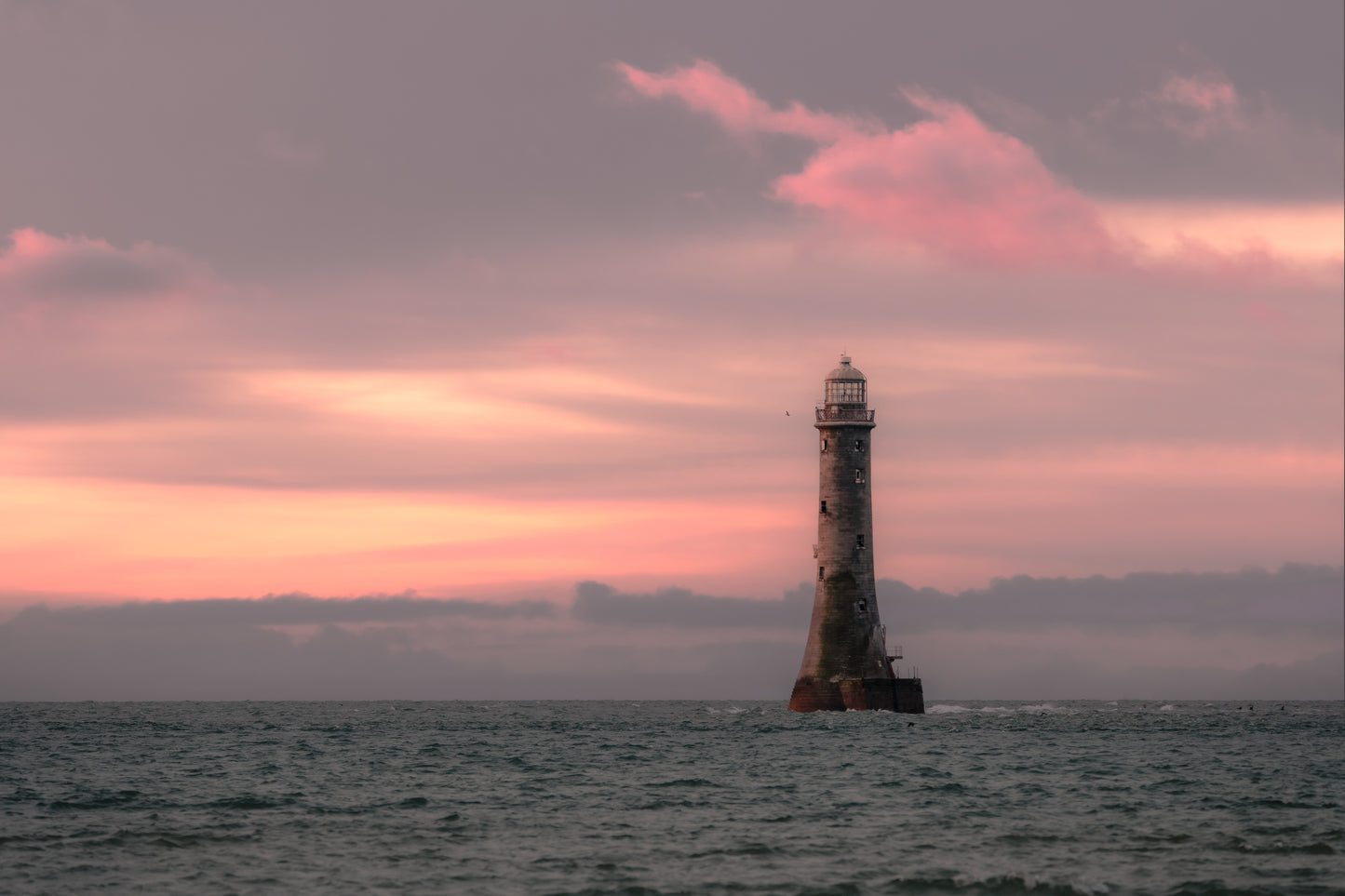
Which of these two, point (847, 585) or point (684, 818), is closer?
point (684, 818)

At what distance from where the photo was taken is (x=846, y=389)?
3479 inches

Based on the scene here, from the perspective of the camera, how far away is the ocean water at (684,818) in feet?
101

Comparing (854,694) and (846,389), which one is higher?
(846,389)

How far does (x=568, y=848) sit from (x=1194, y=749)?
46.3 m

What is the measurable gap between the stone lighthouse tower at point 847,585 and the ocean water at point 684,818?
38.0 feet

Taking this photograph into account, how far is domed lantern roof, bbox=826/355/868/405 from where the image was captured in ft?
290

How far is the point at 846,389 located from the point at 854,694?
17.8 metres

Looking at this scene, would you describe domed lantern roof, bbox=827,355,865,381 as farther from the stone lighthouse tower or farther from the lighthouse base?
the lighthouse base

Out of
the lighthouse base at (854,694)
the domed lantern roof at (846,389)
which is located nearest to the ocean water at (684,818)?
the lighthouse base at (854,694)

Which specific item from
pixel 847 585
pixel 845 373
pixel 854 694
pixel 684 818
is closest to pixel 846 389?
pixel 845 373

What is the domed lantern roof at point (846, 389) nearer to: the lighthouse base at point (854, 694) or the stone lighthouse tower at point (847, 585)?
the stone lighthouse tower at point (847, 585)

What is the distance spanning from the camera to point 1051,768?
186 ft

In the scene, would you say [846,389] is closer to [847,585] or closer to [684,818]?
[847,585]

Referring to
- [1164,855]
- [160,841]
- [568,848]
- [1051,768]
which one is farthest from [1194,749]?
[160,841]
